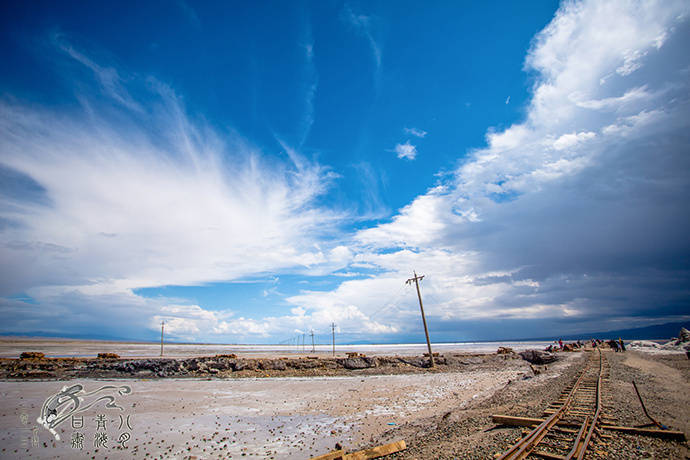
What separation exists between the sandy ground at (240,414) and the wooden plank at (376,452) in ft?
7.15

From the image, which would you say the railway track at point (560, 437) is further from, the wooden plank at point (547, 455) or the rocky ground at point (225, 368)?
the rocky ground at point (225, 368)

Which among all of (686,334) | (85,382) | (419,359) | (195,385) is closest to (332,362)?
(419,359)

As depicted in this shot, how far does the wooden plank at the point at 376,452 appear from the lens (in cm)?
907

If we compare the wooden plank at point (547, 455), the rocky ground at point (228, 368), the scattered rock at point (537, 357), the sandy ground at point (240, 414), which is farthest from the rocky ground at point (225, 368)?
the wooden plank at point (547, 455)

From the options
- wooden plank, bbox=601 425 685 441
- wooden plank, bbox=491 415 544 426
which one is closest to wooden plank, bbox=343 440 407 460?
wooden plank, bbox=491 415 544 426

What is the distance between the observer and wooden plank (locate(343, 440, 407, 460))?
29.8 feet

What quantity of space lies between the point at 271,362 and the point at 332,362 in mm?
8789

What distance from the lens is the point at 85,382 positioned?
2878 centimetres

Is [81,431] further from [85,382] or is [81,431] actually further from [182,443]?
[85,382]

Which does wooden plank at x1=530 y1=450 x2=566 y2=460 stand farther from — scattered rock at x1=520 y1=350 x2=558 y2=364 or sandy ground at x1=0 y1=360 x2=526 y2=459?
scattered rock at x1=520 y1=350 x2=558 y2=364

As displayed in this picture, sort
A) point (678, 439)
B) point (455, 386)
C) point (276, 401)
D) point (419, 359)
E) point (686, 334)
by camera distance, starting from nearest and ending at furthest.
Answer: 1. point (678, 439)
2. point (276, 401)
3. point (455, 386)
4. point (419, 359)
5. point (686, 334)

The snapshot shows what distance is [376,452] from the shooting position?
9.49 meters

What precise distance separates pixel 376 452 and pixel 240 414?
11.2 metres

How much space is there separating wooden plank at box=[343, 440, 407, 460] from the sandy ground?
2.18 meters
